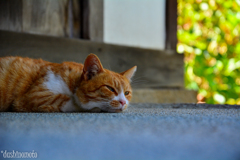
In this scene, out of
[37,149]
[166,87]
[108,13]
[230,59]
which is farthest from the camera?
[230,59]

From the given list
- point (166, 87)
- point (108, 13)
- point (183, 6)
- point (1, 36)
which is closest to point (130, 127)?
point (1, 36)

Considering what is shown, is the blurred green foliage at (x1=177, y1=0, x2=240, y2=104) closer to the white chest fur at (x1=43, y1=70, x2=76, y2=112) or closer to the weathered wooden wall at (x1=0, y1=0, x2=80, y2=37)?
the weathered wooden wall at (x1=0, y1=0, x2=80, y2=37)

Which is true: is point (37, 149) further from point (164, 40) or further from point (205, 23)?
point (205, 23)

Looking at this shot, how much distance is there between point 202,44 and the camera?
407 cm

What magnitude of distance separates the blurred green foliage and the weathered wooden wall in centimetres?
215

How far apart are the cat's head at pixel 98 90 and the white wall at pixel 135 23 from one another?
1.13 m

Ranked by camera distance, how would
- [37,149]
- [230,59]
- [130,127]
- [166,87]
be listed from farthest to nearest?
[230,59] < [166,87] < [130,127] < [37,149]

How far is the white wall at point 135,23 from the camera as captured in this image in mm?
2584

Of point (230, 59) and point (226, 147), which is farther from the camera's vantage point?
point (230, 59)

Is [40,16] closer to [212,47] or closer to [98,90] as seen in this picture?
[98,90]

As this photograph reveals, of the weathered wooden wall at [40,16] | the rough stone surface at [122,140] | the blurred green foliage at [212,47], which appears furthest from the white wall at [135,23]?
the rough stone surface at [122,140]

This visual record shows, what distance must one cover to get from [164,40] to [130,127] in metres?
2.39

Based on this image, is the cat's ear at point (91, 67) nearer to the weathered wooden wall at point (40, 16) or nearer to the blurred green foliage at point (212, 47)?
the weathered wooden wall at point (40, 16)

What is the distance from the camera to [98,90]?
1.44 m
